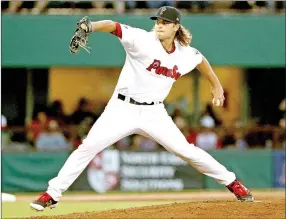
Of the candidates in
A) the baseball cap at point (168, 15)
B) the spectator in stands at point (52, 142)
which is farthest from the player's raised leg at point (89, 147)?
the spectator in stands at point (52, 142)

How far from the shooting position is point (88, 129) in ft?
60.4

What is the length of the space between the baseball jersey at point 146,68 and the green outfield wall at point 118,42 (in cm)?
976

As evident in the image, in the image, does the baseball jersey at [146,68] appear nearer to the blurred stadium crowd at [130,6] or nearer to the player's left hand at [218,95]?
the player's left hand at [218,95]

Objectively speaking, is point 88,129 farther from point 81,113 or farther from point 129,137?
point 129,137

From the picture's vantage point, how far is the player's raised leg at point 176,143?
9430 mm

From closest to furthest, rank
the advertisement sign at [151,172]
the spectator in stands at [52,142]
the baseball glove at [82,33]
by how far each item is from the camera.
Answer: the baseball glove at [82,33] < the advertisement sign at [151,172] < the spectator in stands at [52,142]

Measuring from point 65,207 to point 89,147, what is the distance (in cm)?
503

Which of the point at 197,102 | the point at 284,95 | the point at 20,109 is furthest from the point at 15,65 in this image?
the point at 284,95

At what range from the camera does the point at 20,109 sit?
2062 cm

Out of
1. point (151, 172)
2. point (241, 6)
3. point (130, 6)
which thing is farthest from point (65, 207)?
point (241, 6)

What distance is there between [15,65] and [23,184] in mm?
2981

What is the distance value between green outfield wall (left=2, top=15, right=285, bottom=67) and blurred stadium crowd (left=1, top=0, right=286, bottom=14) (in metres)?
0.25

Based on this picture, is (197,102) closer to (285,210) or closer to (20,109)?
(20,109)

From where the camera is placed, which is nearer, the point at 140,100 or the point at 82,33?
the point at 82,33
